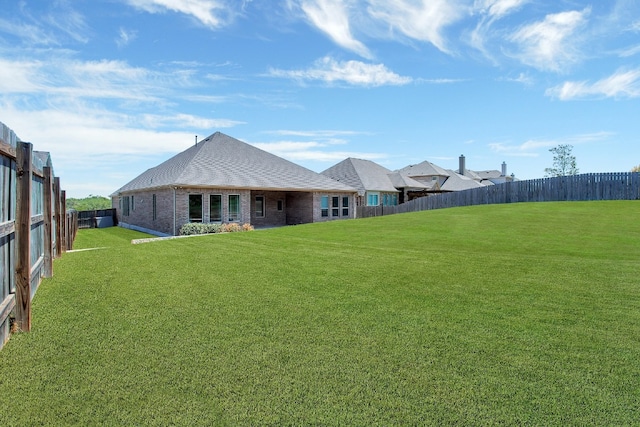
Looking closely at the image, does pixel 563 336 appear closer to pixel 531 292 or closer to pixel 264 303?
pixel 531 292

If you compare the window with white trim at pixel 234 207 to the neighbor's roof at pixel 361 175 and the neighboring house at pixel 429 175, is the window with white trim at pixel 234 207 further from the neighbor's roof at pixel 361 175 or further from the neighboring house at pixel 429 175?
the neighboring house at pixel 429 175

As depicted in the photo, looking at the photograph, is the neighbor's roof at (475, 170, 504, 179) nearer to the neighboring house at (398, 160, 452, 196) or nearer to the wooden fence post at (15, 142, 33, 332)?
the neighboring house at (398, 160, 452, 196)

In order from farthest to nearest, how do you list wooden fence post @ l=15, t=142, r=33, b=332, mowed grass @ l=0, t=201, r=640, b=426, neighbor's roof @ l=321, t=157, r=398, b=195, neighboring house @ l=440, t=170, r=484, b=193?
neighboring house @ l=440, t=170, r=484, b=193 < neighbor's roof @ l=321, t=157, r=398, b=195 < wooden fence post @ l=15, t=142, r=33, b=332 < mowed grass @ l=0, t=201, r=640, b=426

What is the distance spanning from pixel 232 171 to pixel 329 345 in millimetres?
19993

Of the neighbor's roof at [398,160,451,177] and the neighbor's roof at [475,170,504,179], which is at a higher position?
the neighbor's roof at [475,170,504,179]

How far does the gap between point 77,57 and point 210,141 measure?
13.6 metres

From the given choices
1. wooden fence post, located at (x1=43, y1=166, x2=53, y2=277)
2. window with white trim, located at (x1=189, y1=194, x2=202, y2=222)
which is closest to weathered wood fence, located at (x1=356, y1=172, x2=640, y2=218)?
window with white trim, located at (x1=189, y1=194, x2=202, y2=222)

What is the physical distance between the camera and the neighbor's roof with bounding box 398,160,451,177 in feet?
161

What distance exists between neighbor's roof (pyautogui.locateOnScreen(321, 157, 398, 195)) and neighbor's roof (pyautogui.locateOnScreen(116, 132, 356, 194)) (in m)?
9.35

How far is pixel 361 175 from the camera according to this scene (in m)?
37.5

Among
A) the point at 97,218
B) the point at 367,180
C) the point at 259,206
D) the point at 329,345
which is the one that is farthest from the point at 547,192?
the point at 97,218

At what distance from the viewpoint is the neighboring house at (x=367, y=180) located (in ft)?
119

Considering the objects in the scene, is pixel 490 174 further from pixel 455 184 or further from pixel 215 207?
pixel 215 207

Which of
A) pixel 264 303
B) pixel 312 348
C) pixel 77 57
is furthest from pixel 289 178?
pixel 312 348
